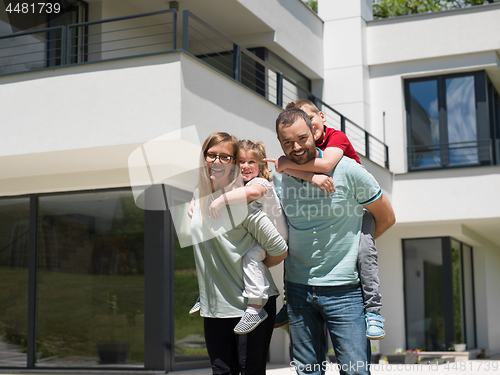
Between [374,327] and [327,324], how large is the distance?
0.72 feet

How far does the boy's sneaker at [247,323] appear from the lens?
269 centimetres

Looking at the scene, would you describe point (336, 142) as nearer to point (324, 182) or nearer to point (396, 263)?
point (324, 182)

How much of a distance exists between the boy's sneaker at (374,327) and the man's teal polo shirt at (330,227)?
16cm

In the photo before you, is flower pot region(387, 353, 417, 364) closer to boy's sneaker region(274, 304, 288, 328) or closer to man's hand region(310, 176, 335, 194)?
boy's sneaker region(274, 304, 288, 328)

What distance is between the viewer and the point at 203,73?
659 cm

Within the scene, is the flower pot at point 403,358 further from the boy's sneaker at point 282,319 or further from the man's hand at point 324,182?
the man's hand at point 324,182

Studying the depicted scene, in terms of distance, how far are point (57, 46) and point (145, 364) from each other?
436 cm

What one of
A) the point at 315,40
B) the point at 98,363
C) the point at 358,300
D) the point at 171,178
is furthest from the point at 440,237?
the point at 358,300

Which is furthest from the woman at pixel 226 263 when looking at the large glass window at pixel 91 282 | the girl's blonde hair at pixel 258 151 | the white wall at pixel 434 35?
the white wall at pixel 434 35

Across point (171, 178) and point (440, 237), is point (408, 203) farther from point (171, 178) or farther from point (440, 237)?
point (171, 178)

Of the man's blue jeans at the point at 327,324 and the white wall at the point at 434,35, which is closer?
the man's blue jeans at the point at 327,324

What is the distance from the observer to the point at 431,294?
1250 cm

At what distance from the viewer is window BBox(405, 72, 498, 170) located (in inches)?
477

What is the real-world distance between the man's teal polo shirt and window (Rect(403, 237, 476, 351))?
33.5ft
